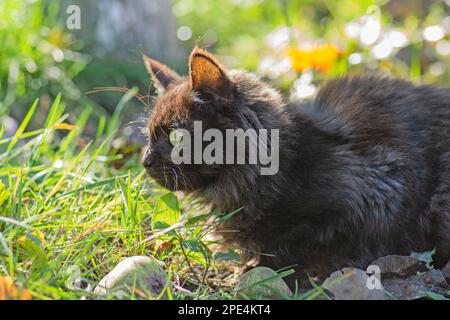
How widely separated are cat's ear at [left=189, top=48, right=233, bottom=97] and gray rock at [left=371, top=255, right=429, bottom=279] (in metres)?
0.86

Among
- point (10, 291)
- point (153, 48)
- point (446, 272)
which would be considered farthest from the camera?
point (153, 48)

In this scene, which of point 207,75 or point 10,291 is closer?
point 10,291

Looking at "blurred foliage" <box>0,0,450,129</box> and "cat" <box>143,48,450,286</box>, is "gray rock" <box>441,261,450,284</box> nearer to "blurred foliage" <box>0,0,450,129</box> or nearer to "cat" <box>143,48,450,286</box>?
"cat" <box>143,48,450,286</box>

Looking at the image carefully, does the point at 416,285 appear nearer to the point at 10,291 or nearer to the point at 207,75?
the point at 207,75

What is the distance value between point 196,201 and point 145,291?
2.41 ft

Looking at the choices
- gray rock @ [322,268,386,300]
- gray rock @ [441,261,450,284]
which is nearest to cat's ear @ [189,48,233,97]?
gray rock @ [322,268,386,300]

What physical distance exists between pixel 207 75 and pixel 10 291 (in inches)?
39.9

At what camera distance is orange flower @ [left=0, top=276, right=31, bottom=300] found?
1797 millimetres

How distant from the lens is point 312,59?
4117 millimetres

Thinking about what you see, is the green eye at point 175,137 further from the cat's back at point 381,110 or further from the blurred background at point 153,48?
the blurred background at point 153,48

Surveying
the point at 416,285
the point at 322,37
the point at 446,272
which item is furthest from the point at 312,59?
the point at 416,285

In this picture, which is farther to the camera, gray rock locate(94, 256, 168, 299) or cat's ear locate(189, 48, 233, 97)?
cat's ear locate(189, 48, 233, 97)
